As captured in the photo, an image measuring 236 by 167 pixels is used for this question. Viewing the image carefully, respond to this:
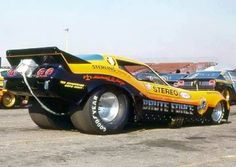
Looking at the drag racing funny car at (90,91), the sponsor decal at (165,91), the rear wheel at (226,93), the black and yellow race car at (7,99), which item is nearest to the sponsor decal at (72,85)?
the drag racing funny car at (90,91)

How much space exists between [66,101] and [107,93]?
0.79m

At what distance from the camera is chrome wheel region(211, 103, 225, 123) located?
12.3 meters

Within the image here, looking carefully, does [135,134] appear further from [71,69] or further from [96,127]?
[71,69]

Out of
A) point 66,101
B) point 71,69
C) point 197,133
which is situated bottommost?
point 197,133

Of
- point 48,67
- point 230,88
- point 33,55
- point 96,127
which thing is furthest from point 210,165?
point 230,88

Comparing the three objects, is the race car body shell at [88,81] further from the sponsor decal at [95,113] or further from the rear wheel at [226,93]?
the rear wheel at [226,93]

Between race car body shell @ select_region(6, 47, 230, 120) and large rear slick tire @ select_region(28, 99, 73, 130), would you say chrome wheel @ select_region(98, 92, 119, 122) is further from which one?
large rear slick tire @ select_region(28, 99, 73, 130)

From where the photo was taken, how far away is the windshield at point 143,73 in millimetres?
10518

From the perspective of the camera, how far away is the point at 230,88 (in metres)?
20.3

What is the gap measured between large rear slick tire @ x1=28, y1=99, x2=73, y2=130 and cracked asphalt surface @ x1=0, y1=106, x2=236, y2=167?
20 cm

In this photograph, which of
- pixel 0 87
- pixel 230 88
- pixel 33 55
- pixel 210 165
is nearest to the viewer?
pixel 210 165

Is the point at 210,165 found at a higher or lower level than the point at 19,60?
lower

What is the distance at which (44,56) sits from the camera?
9477mm

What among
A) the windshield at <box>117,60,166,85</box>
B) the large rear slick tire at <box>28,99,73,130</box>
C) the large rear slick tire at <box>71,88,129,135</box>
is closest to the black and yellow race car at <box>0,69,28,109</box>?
the large rear slick tire at <box>28,99,73,130</box>
